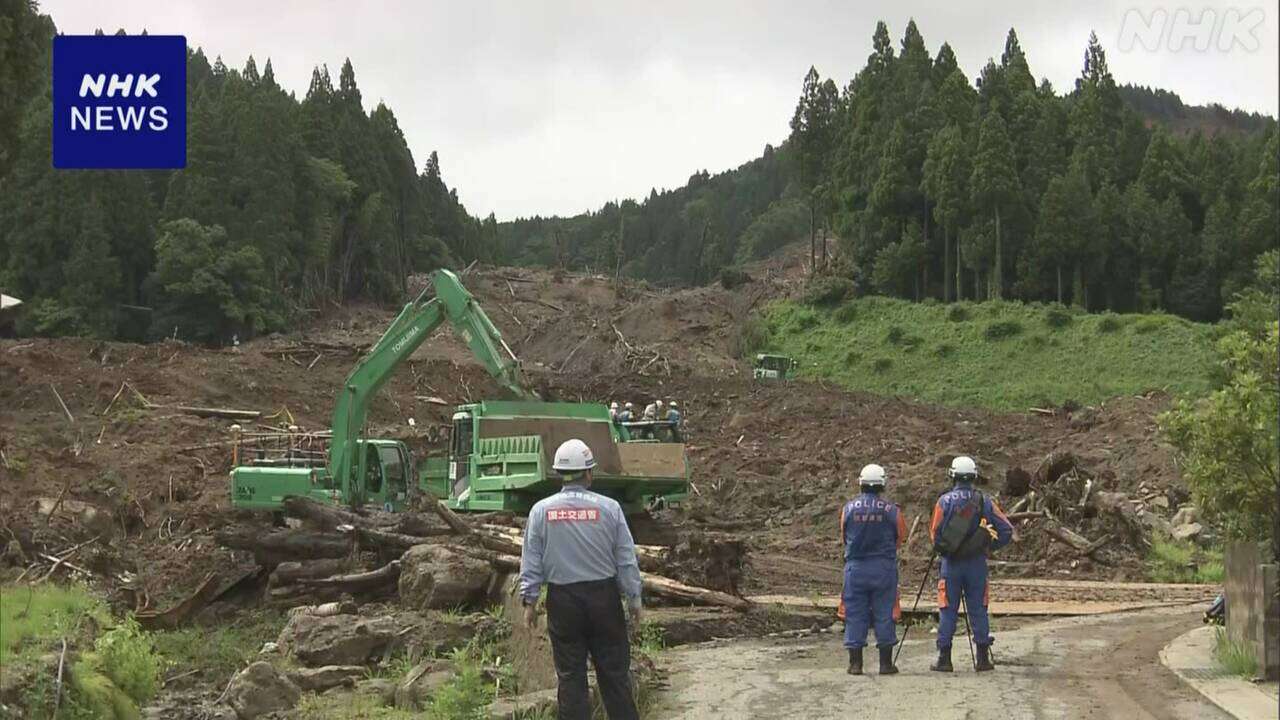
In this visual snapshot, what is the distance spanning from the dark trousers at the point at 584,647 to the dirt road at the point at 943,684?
1341 mm

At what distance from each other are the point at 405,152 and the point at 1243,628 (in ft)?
300

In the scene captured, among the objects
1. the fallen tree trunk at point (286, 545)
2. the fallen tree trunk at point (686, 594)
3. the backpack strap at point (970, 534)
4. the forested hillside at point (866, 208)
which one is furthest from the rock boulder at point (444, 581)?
the forested hillside at point (866, 208)

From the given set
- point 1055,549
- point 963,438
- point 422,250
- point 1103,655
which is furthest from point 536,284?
point 1103,655

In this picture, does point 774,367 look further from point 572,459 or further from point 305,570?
point 572,459

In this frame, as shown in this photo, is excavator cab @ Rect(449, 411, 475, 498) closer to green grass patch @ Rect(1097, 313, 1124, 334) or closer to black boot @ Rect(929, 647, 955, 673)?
black boot @ Rect(929, 647, 955, 673)

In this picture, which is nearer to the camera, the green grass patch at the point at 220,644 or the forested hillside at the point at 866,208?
the green grass patch at the point at 220,644

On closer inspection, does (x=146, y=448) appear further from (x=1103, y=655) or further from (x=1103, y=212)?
(x=1103, y=212)

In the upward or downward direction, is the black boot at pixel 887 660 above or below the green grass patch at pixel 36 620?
below

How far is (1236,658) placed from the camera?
10.7 meters

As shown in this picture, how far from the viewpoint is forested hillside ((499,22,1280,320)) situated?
65.0 meters

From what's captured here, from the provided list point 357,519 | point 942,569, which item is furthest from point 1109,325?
point 942,569

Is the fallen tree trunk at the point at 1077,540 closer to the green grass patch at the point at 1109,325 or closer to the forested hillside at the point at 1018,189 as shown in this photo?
the green grass patch at the point at 1109,325

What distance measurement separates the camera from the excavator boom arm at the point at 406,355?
72.5 ft

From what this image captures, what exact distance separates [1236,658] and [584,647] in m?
5.10
